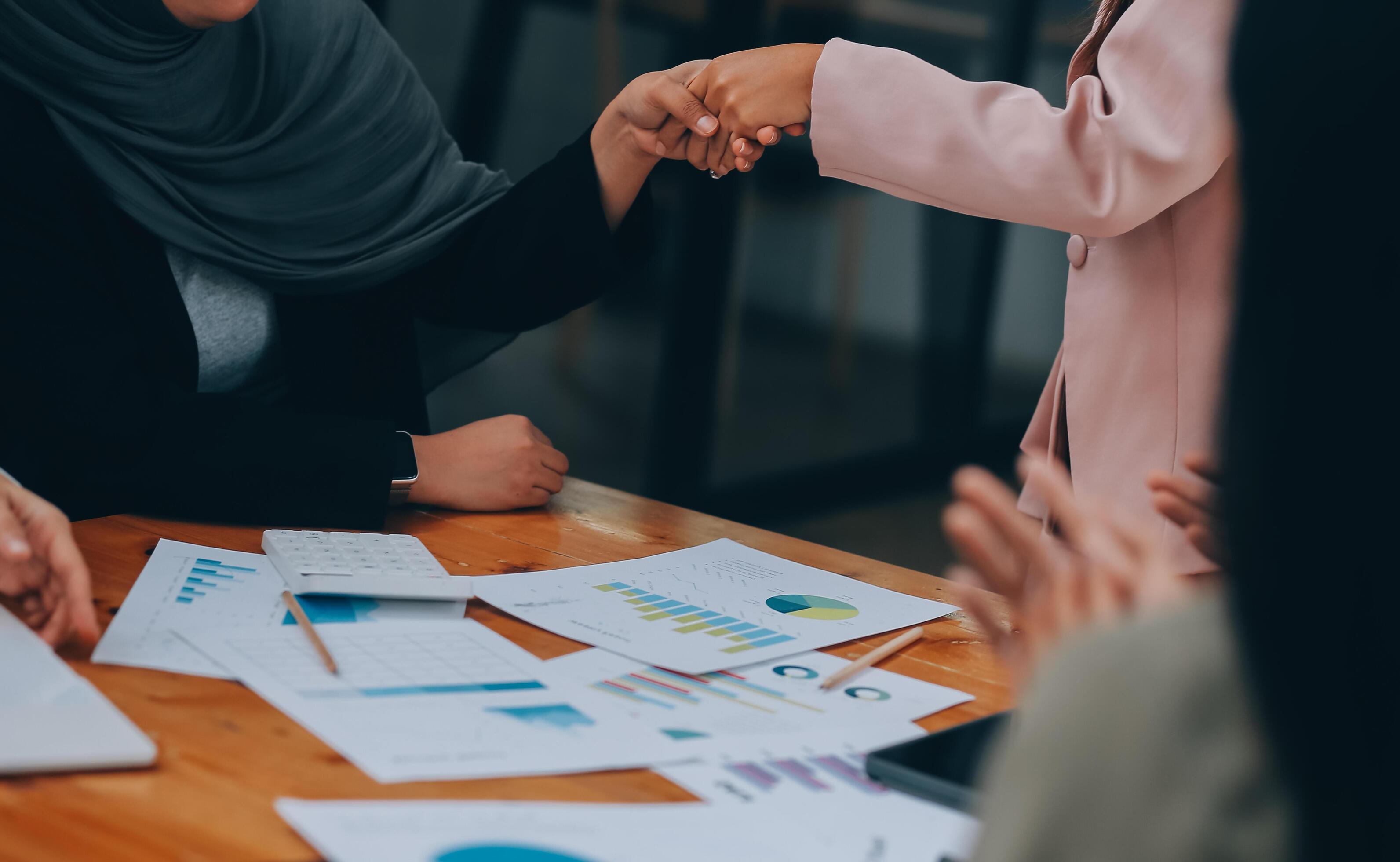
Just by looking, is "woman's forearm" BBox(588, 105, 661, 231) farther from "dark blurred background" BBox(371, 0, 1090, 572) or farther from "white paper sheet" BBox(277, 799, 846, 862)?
"dark blurred background" BBox(371, 0, 1090, 572)

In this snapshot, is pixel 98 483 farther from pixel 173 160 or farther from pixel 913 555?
pixel 913 555

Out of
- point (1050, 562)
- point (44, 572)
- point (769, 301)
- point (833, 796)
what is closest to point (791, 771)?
point (833, 796)

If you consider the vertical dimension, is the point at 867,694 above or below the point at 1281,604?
below

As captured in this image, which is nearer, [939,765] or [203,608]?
[939,765]

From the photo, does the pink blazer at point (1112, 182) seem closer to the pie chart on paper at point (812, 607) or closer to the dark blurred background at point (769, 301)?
the pie chart on paper at point (812, 607)

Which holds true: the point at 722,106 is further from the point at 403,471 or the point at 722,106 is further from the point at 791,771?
the point at 791,771

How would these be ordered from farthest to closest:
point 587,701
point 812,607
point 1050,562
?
point 812,607 → point 587,701 → point 1050,562

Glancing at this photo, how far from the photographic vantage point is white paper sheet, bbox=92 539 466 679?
0.66 metres

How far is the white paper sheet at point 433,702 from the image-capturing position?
1.82ft

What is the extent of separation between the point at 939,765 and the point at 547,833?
0.22 m

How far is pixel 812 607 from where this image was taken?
87 centimetres

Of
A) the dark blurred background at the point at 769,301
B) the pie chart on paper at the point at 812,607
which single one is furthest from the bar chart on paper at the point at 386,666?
the dark blurred background at the point at 769,301

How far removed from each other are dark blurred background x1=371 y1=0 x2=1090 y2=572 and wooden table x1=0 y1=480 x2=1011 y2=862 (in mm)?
1848

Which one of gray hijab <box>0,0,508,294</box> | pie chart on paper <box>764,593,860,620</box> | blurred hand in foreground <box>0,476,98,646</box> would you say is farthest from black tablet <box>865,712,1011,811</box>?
gray hijab <box>0,0,508,294</box>
